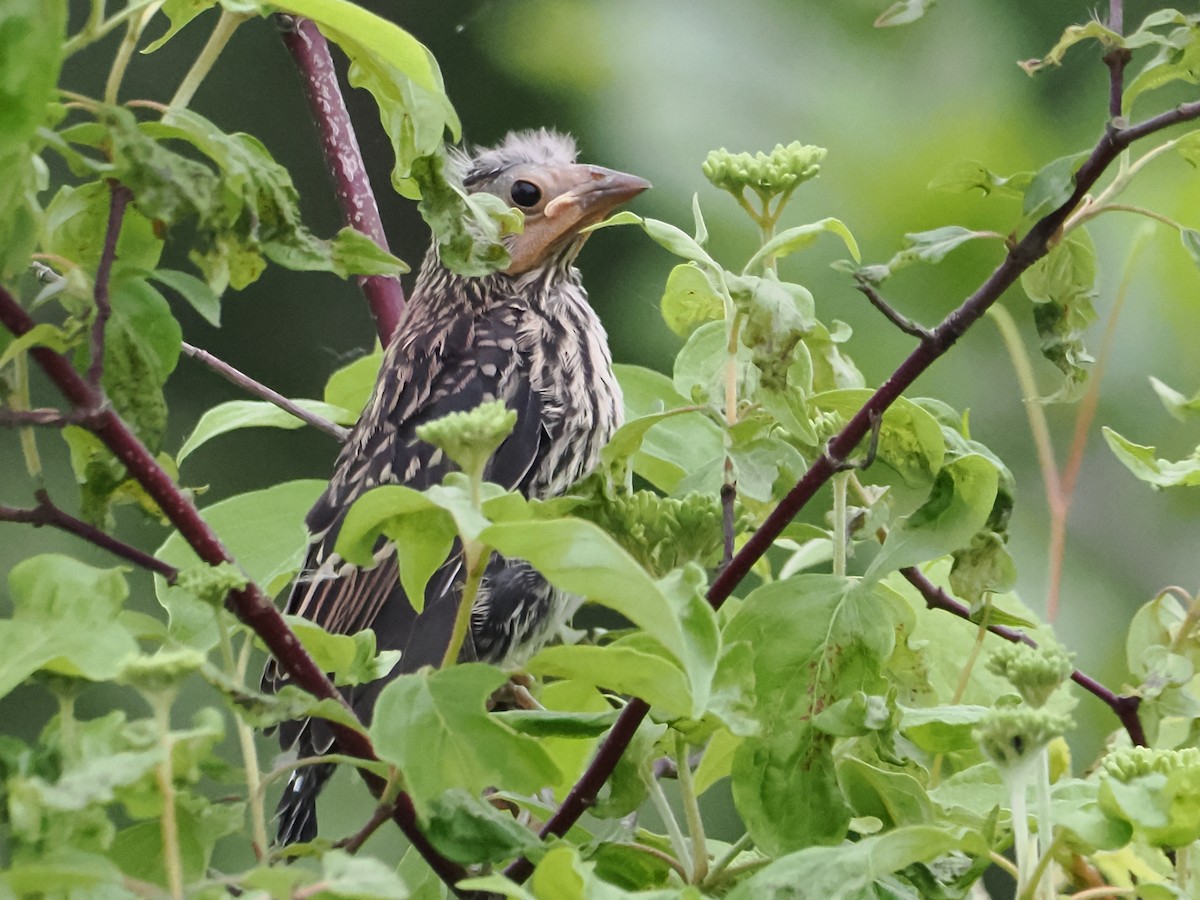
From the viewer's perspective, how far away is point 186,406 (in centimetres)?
372

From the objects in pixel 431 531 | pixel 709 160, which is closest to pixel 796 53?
pixel 709 160

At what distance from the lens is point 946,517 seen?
72 centimetres

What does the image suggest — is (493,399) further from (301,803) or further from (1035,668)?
(1035,668)

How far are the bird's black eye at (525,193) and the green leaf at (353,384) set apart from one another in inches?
29.7

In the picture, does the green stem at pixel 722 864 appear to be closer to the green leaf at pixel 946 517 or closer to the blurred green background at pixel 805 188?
the green leaf at pixel 946 517

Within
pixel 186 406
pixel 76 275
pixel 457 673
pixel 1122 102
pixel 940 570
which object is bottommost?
pixel 186 406

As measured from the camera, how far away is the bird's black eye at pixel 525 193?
1.95 m

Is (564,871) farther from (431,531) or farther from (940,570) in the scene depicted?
(940,570)

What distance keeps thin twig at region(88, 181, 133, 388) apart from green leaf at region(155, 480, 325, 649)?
0.18m

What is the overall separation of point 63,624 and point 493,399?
3.72 ft

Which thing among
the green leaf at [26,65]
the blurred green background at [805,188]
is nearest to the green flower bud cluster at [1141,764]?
the green leaf at [26,65]

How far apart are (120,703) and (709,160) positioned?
9.18 ft

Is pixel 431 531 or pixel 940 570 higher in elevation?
pixel 431 531

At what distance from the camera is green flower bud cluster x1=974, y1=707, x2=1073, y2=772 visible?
57 centimetres
